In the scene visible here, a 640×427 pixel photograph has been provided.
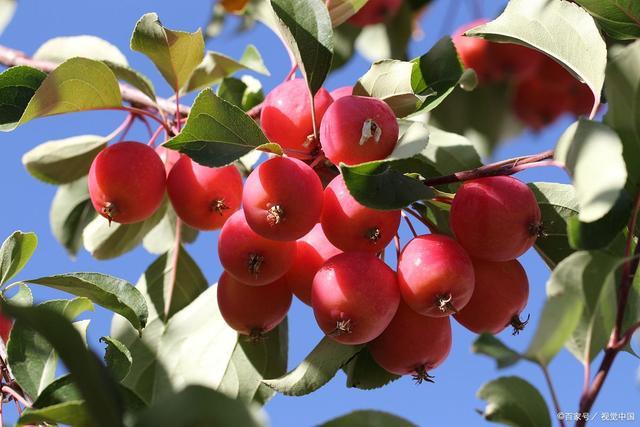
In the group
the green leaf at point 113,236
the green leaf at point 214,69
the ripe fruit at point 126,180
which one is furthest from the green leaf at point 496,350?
the green leaf at point 214,69

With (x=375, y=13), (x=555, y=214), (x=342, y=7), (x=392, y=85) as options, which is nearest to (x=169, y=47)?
(x=342, y=7)

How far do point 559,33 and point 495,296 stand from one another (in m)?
0.46

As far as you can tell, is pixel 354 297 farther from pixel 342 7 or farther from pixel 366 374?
pixel 342 7

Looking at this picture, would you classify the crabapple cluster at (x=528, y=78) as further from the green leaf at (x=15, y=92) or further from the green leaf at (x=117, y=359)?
the green leaf at (x=117, y=359)

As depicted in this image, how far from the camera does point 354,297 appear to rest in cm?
133

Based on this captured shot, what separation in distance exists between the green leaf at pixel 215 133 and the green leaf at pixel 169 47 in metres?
0.35

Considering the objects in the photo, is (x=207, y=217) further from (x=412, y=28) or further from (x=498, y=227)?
(x=412, y=28)

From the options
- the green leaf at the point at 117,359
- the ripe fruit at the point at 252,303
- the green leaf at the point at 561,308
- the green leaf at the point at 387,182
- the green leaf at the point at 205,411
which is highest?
the green leaf at the point at 205,411

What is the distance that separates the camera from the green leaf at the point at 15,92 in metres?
1.56

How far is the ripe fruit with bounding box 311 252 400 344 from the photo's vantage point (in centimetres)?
134

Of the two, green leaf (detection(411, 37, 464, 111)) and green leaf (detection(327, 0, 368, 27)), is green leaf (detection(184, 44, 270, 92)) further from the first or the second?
green leaf (detection(411, 37, 464, 111))

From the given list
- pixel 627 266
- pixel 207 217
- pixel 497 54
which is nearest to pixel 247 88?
pixel 207 217

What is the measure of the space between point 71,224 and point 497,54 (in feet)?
5.77

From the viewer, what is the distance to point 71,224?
2.25 metres
